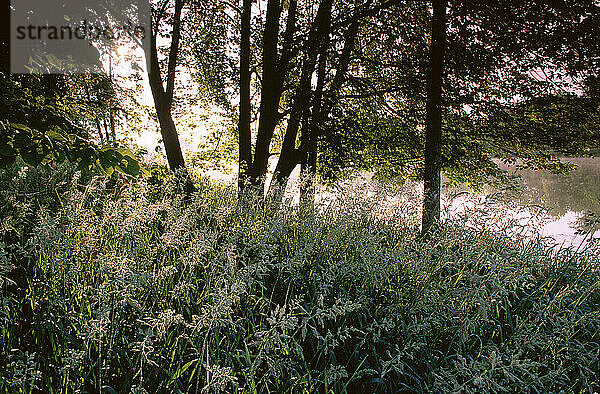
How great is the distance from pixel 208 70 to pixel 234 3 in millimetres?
2186

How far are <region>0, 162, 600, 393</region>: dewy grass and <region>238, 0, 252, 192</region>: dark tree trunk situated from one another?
5.36 metres

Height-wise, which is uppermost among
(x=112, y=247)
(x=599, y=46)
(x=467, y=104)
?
(x=599, y=46)

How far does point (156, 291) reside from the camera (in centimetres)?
294

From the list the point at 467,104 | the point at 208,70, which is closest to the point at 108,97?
the point at 208,70

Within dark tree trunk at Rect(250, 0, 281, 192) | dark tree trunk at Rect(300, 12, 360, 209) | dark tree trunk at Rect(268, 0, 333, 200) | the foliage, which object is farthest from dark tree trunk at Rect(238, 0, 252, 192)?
the foliage

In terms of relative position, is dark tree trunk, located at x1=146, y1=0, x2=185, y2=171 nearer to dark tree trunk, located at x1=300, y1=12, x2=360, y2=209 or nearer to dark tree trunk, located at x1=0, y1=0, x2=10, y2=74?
dark tree trunk, located at x1=300, y1=12, x2=360, y2=209

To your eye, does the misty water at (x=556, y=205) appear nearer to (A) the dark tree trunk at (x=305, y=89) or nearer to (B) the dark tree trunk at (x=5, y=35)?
(A) the dark tree trunk at (x=305, y=89)

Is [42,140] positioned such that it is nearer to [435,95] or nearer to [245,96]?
[435,95]

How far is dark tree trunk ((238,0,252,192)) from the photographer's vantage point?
9031 mm

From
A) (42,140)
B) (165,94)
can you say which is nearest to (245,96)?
(165,94)

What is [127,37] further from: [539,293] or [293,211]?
[539,293]

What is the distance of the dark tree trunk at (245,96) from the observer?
9031 mm

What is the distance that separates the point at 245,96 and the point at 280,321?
25.8 ft

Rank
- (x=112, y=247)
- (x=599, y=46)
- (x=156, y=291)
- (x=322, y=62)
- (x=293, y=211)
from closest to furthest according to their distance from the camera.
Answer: (x=156, y=291) → (x=112, y=247) → (x=293, y=211) → (x=599, y=46) → (x=322, y=62)
